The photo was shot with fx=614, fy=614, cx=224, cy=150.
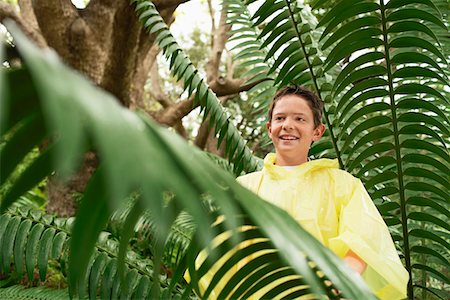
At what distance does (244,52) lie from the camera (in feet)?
8.00

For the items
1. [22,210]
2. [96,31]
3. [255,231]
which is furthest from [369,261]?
[96,31]

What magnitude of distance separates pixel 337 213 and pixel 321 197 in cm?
5

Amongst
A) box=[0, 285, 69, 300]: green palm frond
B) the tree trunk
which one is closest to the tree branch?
the tree trunk

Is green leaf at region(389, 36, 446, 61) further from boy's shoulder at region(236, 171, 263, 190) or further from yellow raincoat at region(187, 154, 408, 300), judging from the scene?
boy's shoulder at region(236, 171, 263, 190)

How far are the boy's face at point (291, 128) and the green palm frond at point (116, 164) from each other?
2.74ft

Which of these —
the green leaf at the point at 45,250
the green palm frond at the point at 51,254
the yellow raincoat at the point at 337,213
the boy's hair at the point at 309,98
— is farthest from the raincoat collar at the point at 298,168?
the green leaf at the point at 45,250

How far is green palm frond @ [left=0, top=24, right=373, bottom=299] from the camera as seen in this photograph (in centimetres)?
25

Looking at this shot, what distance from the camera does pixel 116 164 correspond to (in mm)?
242

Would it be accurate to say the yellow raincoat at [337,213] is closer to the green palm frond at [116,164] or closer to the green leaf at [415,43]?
the green leaf at [415,43]

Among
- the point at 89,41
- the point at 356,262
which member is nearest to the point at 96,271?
the point at 356,262

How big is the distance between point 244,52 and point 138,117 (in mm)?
2118

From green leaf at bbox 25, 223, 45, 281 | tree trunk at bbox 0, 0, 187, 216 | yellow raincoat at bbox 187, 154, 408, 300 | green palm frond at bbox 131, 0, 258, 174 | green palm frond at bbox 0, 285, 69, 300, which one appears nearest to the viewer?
yellow raincoat at bbox 187, 154, 408, 300

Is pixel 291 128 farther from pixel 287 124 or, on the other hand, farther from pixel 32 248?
pixel 32 248

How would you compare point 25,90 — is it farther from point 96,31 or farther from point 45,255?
point 96,31
